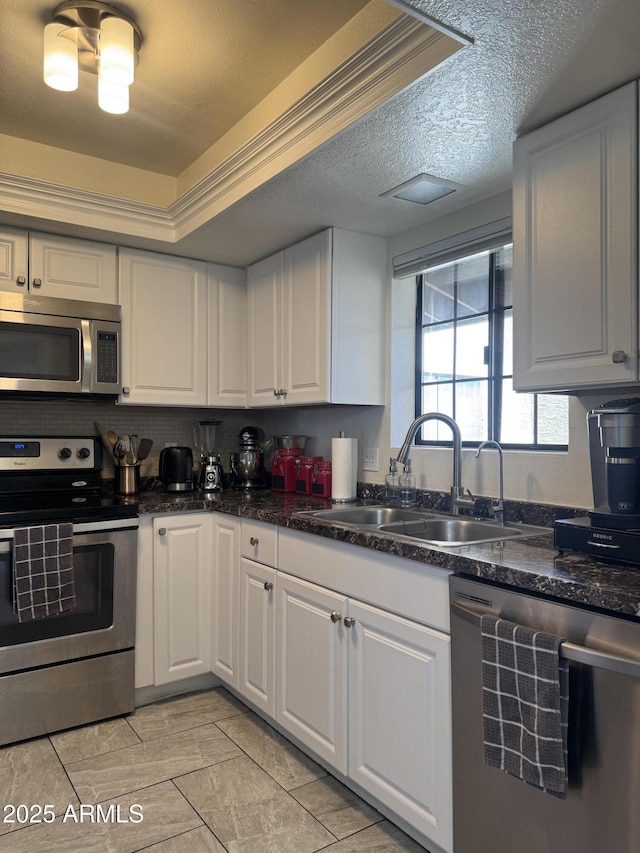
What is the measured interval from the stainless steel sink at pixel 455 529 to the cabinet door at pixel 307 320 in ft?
2.20

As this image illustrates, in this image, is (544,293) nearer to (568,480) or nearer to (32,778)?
(568,480)

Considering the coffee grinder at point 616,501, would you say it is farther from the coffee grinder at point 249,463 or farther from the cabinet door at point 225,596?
the coffee grinder at point 249,463

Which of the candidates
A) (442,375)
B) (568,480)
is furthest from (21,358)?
(568,480)

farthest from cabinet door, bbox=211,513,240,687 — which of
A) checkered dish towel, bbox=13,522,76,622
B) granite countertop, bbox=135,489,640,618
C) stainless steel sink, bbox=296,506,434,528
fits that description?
checkered dish towel, bbox=13,522,76,622

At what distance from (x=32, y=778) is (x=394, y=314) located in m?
2.30

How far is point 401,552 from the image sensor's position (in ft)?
5.68

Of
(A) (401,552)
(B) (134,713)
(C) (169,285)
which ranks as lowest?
(B) (134,713)

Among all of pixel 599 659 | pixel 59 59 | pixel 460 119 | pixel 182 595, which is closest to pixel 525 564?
pixel 599 659

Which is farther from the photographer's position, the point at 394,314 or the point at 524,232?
the point at 394,314

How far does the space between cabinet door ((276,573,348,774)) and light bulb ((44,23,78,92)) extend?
1.81 meters

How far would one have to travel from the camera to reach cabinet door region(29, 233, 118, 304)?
2723 millimetres

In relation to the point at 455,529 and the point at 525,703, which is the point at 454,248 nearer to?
the point at 455,529

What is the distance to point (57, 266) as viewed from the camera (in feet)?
9.09

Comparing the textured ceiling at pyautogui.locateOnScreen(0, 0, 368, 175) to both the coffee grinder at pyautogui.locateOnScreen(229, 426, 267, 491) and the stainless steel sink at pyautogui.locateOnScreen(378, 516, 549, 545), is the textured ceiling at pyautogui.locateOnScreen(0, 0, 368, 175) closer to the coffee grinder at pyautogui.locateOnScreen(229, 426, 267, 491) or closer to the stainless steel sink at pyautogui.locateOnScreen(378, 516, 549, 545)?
the coffee grinder at pyautogui.locateOnScreen(229, 426, 267, 491)
